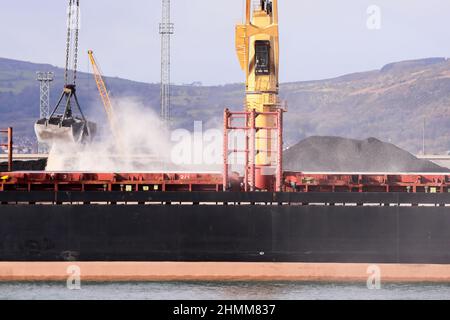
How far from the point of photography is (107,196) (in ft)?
196

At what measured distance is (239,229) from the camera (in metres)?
58.8

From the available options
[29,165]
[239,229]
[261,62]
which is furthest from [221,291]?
[29,165]

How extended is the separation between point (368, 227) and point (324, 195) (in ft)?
11.2

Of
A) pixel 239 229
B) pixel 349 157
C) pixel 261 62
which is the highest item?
pixel 261 62

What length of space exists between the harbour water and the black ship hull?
204 cm

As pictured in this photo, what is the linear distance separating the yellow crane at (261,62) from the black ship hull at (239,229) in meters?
8.67

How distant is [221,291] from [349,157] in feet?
169

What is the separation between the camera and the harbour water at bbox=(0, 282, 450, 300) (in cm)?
5347

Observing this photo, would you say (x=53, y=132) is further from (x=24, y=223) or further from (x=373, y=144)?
(x=373, y=144)

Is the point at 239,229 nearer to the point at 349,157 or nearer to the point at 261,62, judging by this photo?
the point at 261,62

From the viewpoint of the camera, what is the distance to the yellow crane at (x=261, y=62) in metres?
67.9

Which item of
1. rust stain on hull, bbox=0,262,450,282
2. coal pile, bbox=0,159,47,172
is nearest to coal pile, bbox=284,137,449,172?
coal pile, bbox=0,159,47,172

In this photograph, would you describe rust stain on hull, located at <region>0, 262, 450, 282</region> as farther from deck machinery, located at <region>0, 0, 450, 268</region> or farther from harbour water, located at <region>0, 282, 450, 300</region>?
harbour water, located at <region>0, 282, 450, 300</region>

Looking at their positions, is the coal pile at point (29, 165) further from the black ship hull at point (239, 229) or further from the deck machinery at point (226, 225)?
the black ship hull at point (239, 229)
